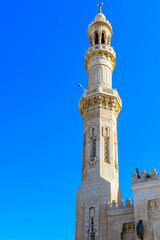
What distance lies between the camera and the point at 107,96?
35125 millimetres

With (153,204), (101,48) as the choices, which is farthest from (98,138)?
(101,48)

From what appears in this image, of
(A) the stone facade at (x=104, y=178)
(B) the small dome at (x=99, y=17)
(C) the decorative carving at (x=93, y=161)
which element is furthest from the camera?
(B) the small dome at (x=99, y=17)

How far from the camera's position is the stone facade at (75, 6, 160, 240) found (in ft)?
82.0

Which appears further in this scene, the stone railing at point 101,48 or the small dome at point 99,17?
the small dome at point 99,17

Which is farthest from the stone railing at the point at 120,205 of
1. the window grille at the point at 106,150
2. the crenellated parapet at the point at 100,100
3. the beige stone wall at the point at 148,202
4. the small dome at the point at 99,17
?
the small dome at the point at 99,17

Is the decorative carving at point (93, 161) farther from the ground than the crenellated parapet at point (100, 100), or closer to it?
closer to it

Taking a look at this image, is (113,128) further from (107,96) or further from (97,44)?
(97,44)

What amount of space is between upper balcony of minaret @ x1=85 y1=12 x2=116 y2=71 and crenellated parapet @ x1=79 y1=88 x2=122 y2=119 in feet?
14.5

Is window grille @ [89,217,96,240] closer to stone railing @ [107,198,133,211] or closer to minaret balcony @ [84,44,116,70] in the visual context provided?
stone railing @ [107,198,133,211]

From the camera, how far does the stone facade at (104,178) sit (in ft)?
82.0

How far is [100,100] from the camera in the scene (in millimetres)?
34781

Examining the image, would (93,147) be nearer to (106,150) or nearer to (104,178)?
(106,150)

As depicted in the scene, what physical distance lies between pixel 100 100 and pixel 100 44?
8.25 metres

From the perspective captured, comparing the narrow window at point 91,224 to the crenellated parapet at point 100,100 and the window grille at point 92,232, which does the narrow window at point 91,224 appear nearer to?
the window grille at point 92,232
